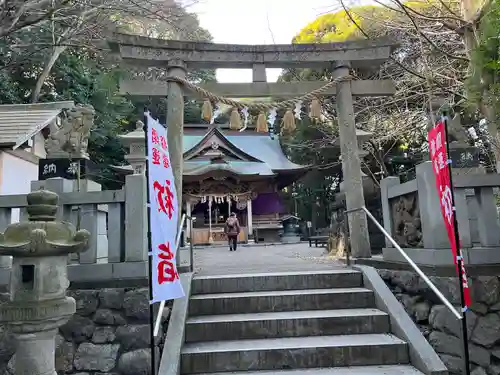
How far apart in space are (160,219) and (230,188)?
17.2m

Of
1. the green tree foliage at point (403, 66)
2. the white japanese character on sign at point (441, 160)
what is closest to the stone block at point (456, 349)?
the white japanese character on sign at point (441, 160)

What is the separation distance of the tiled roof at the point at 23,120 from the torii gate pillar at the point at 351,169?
9366 millimetres

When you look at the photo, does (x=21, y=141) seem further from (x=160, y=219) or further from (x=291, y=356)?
(x=291, y=356)

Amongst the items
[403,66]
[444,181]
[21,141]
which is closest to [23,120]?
[21,141]

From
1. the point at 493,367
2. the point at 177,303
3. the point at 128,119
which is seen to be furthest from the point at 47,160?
the point at 128,119

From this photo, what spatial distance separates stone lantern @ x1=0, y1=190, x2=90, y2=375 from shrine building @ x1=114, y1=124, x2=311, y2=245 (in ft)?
50.3

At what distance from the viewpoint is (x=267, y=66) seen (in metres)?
7.05

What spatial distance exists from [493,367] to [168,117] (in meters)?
5.55

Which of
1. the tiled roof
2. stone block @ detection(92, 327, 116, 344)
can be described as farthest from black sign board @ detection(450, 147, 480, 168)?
the tiled roof

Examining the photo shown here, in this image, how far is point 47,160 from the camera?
5172mm

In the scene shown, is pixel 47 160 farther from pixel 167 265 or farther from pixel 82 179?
pixel 167 265

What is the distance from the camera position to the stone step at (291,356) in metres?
3.85

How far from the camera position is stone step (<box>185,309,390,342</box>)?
4.25 metres

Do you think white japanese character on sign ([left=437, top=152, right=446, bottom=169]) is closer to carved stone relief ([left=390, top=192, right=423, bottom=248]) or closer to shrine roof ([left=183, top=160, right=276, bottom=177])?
carved stone relief ([left=390, top=192, right=423, bottom=248])
